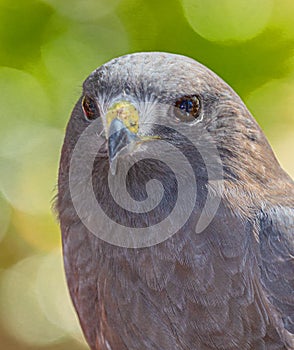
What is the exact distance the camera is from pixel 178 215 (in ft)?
11.0

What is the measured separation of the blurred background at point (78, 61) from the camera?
452 cm

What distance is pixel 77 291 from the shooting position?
355 centimetres

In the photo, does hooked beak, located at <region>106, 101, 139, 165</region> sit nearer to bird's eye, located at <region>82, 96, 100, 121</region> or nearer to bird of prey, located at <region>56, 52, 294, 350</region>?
bird of prey, located at <region>56, 52, 294, 350</region>

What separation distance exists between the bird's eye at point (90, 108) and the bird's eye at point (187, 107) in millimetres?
263

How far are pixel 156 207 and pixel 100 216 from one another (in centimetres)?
20

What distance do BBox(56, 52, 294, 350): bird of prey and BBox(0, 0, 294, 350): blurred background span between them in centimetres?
A: 98

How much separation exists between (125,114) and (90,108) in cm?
20

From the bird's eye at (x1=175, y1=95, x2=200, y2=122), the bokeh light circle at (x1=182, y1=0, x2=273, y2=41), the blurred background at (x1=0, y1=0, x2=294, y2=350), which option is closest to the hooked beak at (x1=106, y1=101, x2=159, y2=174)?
the bird's eye at (x1=175, y1=95, x2=200, y2=122)

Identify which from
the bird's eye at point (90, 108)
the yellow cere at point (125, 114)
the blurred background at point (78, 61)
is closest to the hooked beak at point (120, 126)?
the yellow cere at point (125, 114)

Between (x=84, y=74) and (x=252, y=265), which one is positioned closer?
(x=252, y=265)

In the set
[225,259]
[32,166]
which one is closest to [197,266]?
[225,259]

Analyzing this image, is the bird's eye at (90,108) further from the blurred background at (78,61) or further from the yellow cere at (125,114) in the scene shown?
the blurred background at (78,61)

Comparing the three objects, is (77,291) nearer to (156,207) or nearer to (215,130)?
(156,207)

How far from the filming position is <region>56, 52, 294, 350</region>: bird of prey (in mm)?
3234
